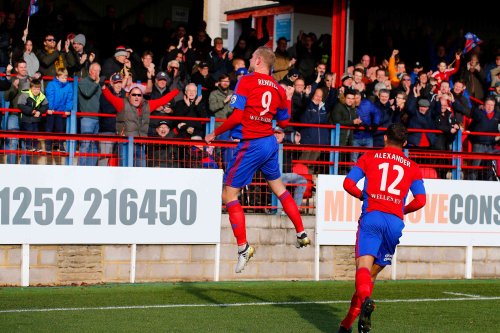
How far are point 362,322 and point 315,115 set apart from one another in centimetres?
948

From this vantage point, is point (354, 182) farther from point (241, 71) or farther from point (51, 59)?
point (51, 59)

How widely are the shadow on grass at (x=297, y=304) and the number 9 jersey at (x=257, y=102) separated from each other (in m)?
2.13

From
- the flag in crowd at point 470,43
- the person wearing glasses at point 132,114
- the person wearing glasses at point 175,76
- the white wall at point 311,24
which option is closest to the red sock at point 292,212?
the person wearing glasses at point 132,114

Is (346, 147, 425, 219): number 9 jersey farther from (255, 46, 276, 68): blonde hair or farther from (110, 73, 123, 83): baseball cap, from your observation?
(110, 73, 123, 83): baseball cap

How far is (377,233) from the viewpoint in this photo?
9812mm

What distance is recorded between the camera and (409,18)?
27.9 m

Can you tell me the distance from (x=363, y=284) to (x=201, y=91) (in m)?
9.81

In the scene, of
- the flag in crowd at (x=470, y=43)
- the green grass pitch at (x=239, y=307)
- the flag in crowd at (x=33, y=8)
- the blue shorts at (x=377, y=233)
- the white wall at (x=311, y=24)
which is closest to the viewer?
the blue shorts at (x=377, y=233)

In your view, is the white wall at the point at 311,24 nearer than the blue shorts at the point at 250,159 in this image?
No

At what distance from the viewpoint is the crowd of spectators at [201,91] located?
16.7 meters

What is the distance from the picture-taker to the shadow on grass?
37.8 ft

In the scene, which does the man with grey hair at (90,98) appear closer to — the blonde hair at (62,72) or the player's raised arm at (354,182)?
the blonde hair at (62,72)

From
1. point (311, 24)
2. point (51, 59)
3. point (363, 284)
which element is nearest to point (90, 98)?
point (51, 59)

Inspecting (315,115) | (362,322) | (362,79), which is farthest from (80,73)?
(362,322)
